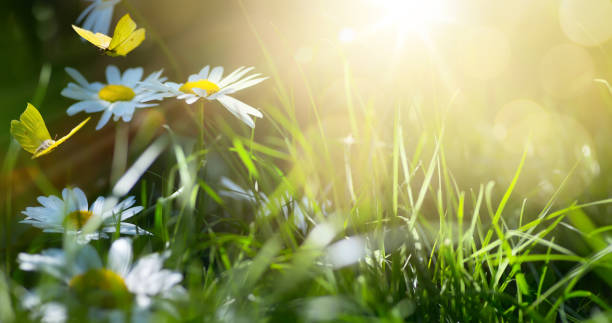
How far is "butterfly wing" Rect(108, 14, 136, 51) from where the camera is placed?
0.61m

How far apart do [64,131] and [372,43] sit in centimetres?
88

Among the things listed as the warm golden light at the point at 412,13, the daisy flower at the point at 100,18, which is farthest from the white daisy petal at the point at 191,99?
the warm golden light at the point at 412,13

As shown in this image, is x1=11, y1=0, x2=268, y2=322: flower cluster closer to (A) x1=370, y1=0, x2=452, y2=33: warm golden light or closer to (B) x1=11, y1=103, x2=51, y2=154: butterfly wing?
(B) x1=11, y1=103, x2=51, y2=154: butterfly wing

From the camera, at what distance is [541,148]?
1181 millimetres

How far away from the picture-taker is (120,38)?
0.63m

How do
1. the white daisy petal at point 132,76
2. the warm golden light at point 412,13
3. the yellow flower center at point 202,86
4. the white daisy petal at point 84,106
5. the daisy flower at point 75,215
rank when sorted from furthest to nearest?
the warm golden light at point 412,13, the white daisy petal at point 132,76, the white daisy petal at point 84,106, the yellow flower center at point 202,86, the daisy flower at point 75,215

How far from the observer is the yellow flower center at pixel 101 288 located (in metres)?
0.39

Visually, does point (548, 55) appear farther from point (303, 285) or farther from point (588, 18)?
point (303, 285)

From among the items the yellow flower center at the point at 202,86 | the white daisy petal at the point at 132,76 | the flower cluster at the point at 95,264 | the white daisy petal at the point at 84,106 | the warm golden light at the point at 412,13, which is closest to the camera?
the flower cluster at the point at 95,264

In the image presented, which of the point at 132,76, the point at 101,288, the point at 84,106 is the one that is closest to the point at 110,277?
the point at 101,288

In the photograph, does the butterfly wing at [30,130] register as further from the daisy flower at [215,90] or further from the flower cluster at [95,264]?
the daisy flower at [215,90]

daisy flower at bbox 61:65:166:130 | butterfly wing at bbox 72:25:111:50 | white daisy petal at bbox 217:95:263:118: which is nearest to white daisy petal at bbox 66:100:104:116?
daisy flower at bbox 61:65:166:130

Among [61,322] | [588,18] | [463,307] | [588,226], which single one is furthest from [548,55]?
[61,322]

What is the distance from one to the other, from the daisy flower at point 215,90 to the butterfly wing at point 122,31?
0.06 meters
